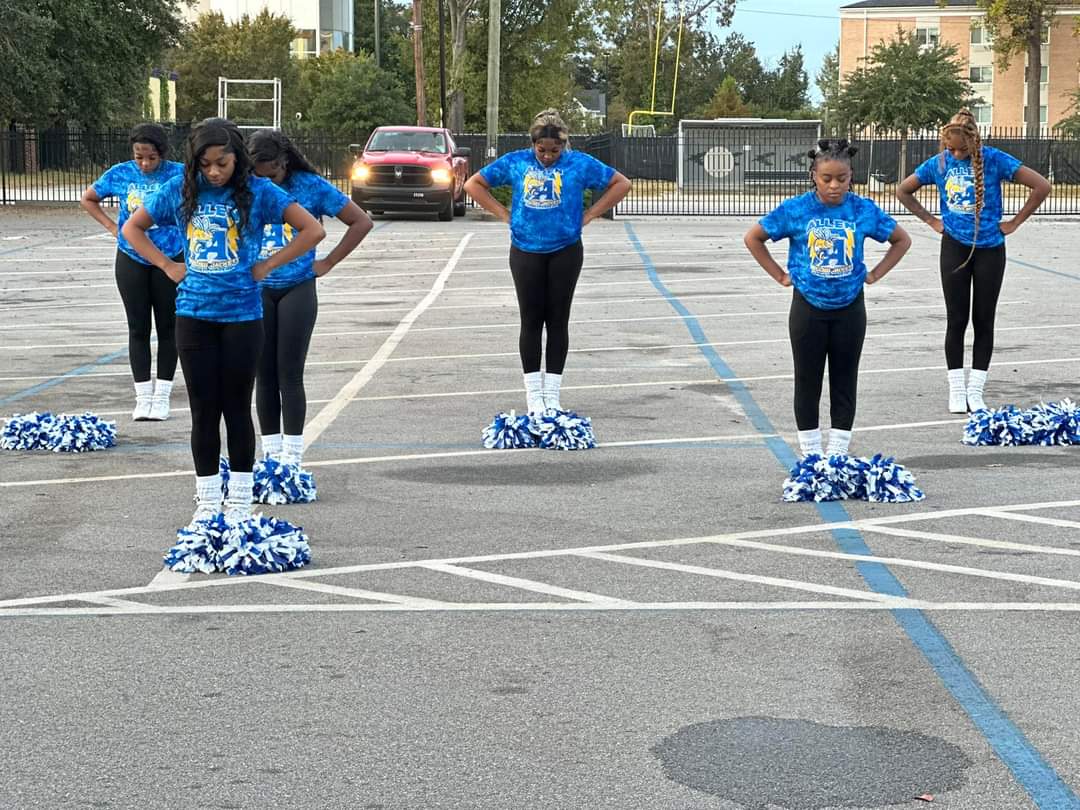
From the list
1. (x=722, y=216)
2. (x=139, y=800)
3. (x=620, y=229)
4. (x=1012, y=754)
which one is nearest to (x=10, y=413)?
(x=139, y=800)

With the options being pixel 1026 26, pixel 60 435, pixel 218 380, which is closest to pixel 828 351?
pixel 218 380

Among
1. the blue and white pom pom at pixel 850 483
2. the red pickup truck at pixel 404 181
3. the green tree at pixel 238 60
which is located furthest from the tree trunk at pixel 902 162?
the green tree at pixel 238 60

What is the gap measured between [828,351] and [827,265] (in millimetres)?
445

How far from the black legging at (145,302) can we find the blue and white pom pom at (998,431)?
4.66 meters

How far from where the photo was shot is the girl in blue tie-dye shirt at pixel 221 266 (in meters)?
6.96

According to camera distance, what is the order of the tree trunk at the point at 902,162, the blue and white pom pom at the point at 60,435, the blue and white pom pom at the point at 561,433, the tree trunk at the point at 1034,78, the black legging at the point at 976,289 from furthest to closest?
the tree trunk at the point at 1034,78 → the tree trunk at the point at 902,162 → the black legging at the point at 976,289 → the blue and white pom pom at the point at 561,433 → the blue and white pom pom at the point at 60,435

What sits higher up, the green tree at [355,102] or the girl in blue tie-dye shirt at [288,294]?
the green tree at [355,102]

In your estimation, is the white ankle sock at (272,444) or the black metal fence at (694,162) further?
the black metal fence at (694,162)

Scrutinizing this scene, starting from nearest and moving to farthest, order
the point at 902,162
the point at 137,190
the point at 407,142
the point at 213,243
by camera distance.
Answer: the point at 213,243, the point at 137,190, the point at 407,142, the point at 902,162

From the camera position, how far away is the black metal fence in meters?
42.8

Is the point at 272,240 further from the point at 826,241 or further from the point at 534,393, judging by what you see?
the point at 826,241

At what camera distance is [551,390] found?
34.0ft

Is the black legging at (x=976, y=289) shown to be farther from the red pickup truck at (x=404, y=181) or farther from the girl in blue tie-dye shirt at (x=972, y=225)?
the red pickup truck at (x=404, y=181)

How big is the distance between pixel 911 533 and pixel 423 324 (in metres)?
9.49
